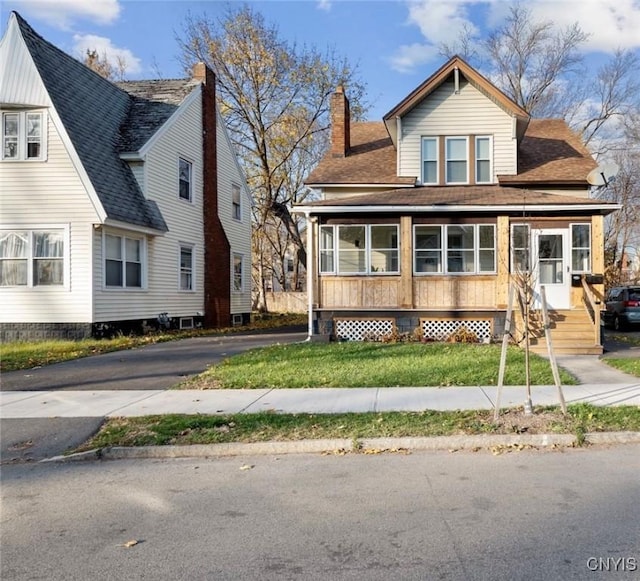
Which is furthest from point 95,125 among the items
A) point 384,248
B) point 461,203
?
point 461,203

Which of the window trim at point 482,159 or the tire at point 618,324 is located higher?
the window trim at point 482,159

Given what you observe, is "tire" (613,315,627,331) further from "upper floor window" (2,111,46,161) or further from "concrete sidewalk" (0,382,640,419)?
"upper floor window" (2,111,46,161)

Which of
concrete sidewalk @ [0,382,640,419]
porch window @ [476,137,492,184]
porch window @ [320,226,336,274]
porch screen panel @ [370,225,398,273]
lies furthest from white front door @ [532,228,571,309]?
concrete sidewalk @ [0,382,640,419]

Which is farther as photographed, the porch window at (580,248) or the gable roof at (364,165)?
the gable roof at (364,165)

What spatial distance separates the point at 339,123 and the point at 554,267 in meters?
9.11

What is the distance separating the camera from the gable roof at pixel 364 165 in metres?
18.2

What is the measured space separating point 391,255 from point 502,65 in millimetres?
28199

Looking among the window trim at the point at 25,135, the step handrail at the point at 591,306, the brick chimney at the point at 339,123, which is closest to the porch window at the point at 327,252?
the brick chimney at the point at 339,123

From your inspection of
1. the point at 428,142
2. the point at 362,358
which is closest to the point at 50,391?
the point at 362,358

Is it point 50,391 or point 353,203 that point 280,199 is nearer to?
point 353,203

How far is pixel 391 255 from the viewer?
56.1 feet

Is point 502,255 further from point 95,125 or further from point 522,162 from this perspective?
point 95,125

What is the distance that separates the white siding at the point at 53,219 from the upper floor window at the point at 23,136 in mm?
234

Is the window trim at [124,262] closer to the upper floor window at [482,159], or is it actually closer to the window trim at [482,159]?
the window trim at [482,159]
